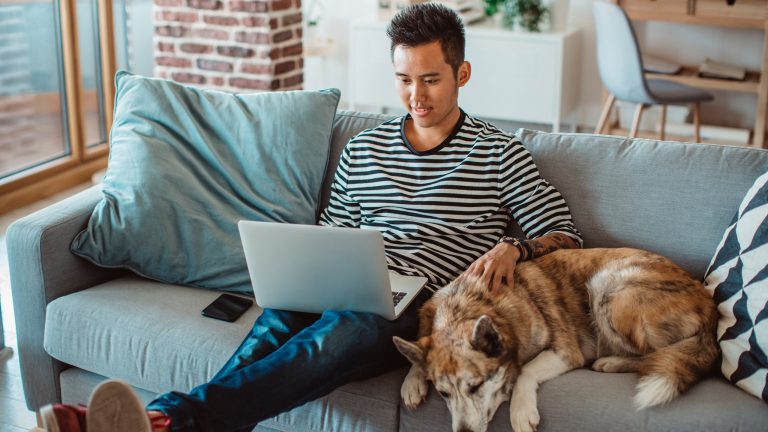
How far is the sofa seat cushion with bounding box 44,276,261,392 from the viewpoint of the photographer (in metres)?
2.07

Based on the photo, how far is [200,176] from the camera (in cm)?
243

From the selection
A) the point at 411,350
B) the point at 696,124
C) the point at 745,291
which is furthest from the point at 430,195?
the point at 696,124

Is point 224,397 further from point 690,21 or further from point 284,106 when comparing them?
point 690,21

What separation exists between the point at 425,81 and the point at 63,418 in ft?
3.88

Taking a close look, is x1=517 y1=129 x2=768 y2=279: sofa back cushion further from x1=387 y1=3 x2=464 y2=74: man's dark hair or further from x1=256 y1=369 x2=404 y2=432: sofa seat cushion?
x1=256 y1=369 x2=404 y2=432: sofa seat cushion

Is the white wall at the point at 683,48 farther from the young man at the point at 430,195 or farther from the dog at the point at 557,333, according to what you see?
the dog at the point at 557,333

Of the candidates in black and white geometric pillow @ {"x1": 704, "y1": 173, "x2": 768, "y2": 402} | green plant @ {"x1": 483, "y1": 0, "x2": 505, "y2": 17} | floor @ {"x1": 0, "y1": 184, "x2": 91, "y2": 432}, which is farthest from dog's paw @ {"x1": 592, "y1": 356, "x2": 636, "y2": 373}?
green plant @ {"x1": 483, "y1": 0, "x2": 505, "y2": 17}

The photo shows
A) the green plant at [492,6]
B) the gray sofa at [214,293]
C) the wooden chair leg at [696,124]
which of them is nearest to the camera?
the gray sofa at [214,293]

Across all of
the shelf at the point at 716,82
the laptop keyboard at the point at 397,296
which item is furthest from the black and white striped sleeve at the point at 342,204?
the shelf at the point at 716,82

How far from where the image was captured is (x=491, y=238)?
88.7 inches

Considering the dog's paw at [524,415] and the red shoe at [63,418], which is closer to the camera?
the red shoe at [63,418]

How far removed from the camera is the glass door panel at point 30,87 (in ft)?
13.6

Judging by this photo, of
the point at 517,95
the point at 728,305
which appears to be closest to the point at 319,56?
the point at 517,95

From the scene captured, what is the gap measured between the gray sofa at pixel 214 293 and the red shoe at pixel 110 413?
44 centimetres
